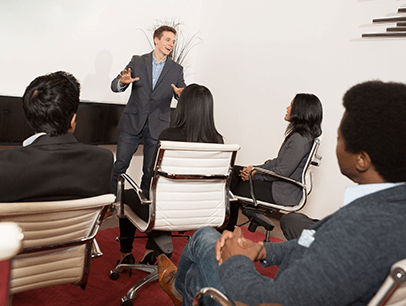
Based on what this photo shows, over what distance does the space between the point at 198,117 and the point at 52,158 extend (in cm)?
106

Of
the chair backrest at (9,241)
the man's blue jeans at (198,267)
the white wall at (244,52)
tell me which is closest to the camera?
the chair backrest at (9,241)

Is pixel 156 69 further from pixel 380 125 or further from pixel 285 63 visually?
pixel 380 125

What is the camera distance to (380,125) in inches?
35.1

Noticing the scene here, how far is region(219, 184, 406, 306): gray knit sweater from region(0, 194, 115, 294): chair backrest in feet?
2.47

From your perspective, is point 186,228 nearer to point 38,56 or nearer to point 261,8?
point 38,56

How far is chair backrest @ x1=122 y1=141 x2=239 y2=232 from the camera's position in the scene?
6.06 feet

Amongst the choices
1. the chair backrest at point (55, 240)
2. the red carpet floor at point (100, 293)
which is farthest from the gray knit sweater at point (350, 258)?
the red carpet floor at point (100, 293)

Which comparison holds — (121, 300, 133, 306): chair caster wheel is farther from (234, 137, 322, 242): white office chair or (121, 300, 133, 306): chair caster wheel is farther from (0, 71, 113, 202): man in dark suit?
(234, 137, 322, 242): white office chair

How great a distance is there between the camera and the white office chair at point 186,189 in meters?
1.85

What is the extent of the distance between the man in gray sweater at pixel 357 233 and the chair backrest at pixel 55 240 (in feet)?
1.90

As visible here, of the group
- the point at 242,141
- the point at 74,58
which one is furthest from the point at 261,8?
the point at 74,58

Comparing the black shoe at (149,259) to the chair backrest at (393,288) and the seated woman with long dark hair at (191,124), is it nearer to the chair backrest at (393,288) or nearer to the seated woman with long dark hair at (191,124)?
the seated woman with long dark hair at (191,124)

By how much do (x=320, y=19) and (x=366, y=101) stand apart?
10.5 feet

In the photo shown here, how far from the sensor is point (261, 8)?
4184mm
